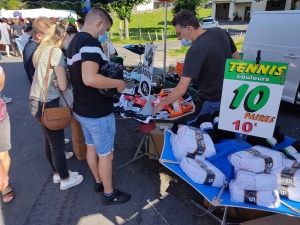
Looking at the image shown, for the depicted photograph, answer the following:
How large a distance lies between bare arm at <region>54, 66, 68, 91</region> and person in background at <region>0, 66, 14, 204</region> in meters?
0.56

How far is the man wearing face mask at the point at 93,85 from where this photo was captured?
5.99 ft

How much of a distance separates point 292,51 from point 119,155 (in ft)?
12.2

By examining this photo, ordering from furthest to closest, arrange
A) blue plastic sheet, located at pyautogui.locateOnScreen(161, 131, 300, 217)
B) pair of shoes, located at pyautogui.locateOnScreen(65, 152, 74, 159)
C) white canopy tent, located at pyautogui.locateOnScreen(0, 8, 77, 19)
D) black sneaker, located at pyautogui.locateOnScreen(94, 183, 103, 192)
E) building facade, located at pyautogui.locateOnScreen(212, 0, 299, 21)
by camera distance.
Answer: building facade, located at pyautogui.locateOnScreen(212, 0, 299, 21) < white canopy tent, located at pyautogui.locateOnScreen(0, 8, 77, 19) < pair of shoes, located at pyautogui.locateOnScreen(65, 152, 74, 159) < black sneaker, located at pyautogui.locateOnScreen(94, 183, 103, 192) < blue plastic sheet, located at pyautogui.locateOnScreen(161, 131, 300, 217)

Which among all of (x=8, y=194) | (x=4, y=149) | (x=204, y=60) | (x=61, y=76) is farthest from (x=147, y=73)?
(x=8, y=194)

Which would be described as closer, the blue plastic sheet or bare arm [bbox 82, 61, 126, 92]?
the blue plastic sheet

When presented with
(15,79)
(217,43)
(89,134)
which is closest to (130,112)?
(89,134)

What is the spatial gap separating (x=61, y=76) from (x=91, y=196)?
1426 mm

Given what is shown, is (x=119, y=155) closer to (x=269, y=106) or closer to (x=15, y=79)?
(x=269, y=106)

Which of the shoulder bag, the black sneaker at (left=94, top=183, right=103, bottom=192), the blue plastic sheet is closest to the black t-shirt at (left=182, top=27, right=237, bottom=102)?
the blue plastic sheet

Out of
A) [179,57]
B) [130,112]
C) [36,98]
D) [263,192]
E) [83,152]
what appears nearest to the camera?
[263,192]

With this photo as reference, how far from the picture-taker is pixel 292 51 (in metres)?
4.33

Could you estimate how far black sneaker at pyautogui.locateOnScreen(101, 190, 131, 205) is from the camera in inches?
99.7

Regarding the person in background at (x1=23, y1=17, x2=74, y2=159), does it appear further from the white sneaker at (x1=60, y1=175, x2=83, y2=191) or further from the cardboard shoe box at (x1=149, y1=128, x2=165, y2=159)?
the cardboard shoe box at (x1=149, y1=128, x2=165, y2=159)

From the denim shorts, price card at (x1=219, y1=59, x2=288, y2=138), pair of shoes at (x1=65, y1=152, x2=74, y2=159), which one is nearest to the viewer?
price card at (x1=219, y1=59, x2=288, y2=138)
